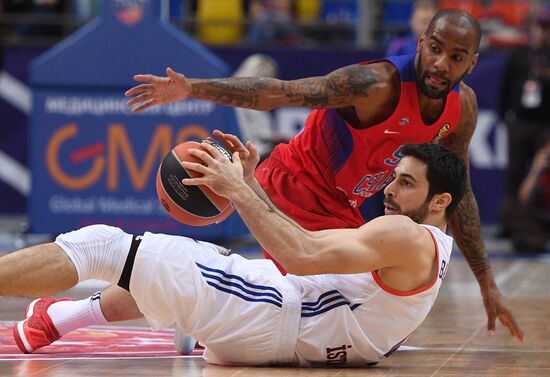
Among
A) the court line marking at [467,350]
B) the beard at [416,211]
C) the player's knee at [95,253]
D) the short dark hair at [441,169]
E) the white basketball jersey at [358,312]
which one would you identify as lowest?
the court line marking at [467,350]

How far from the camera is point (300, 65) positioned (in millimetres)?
12992

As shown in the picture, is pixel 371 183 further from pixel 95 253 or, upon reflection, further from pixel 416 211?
pixel 95 253

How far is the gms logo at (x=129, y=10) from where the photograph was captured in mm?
10758

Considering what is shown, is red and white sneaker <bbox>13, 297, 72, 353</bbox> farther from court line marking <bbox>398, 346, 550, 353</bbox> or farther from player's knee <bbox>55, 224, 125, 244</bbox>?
court line marking <bbox>398, 346, 550, 353</bbox>

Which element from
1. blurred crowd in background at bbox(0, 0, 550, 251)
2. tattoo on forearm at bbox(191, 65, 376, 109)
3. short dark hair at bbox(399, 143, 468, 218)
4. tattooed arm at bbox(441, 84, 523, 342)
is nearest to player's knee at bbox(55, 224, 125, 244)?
tattoo on forearm at bbox(191, 65, 376, 109)

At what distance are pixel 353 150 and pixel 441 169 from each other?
94 cm

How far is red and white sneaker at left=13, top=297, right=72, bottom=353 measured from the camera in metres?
5.46

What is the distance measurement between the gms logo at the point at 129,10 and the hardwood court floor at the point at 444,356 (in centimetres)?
351

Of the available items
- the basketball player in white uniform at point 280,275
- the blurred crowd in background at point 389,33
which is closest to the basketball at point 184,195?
the basketball player in white uniform at point 280,275

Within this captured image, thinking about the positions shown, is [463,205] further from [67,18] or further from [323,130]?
[67,18]

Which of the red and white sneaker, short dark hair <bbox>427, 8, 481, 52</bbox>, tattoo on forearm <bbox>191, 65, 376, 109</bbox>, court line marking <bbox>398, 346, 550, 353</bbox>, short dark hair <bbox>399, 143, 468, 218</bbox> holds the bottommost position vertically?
court line marking <bbox>398, 346, 550, 353</bbox>

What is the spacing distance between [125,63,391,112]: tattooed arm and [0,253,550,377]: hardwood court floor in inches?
49.0

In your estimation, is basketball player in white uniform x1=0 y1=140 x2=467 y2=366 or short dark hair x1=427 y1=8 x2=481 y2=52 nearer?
basketball player in white uniform x1=0 y1=140 x2=467 y2=366

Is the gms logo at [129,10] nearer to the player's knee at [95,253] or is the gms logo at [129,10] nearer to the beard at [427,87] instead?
the beard at [427,87]
